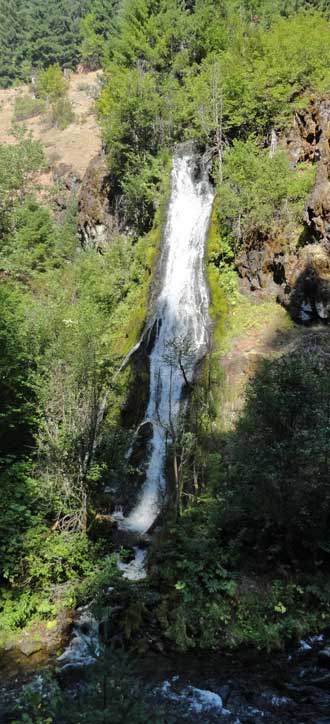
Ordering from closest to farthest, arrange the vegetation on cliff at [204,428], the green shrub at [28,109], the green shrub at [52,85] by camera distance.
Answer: the vegetation on cliff at [204,428], the green shrub at [52,85], the green shrub at [28,109]

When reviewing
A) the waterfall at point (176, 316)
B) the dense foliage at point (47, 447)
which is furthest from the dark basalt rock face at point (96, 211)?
the dense foliage at point (47, 447)

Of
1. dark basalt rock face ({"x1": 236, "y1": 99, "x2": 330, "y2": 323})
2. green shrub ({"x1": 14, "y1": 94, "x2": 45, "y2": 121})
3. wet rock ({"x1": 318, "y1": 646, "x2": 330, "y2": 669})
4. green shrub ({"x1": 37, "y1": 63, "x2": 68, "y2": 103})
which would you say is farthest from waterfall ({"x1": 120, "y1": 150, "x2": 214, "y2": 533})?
green shrub ({"x1": 14, "y1": 94, "x2": 45, "y2": 121})

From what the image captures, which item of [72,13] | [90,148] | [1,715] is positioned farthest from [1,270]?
[72,13]

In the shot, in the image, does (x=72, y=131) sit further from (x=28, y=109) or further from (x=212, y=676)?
(x=212, y=676)

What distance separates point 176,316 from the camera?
1917 cm

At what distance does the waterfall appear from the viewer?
14.2 meters

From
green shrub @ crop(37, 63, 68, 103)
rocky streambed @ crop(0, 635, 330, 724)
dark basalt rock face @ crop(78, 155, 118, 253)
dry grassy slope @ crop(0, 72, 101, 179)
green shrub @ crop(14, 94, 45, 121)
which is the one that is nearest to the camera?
rocky streambed @ crop(0, 635, 330, 724)

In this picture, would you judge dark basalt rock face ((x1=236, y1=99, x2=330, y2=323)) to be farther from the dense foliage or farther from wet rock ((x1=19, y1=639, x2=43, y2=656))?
wet rock ((x1=19, y1=639, x2=43, y2=656))

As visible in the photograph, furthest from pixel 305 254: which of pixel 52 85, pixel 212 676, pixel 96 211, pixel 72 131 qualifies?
pixel 52 85

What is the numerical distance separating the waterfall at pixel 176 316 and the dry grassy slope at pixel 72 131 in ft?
62.4

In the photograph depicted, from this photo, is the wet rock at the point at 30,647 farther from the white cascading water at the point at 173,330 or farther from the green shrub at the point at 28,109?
the green shrub at the point at 28,109

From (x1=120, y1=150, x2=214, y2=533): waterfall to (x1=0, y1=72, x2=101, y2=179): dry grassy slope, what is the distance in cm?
1901

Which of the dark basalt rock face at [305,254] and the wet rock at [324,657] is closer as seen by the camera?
the wet rock at [324,657]

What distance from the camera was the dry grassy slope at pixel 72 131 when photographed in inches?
1832
